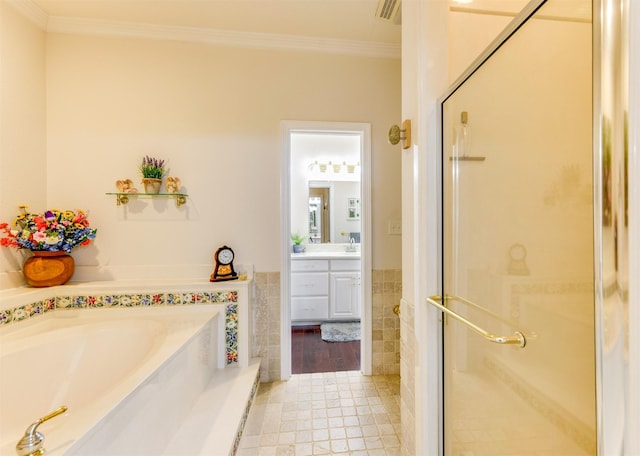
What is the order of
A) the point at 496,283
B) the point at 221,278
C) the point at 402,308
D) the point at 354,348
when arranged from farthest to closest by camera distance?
1. the point at 354,348
2. the point at 221,278
3. the point at 402,308
4. the point at 496,283

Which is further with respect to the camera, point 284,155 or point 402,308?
point 284,155

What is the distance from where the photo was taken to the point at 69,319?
1729mm

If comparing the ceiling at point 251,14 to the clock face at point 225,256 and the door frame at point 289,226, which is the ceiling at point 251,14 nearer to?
the door frame at point 289,226

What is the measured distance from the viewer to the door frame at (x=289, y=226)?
208cm

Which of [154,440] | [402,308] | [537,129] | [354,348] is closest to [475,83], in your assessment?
[537,129]

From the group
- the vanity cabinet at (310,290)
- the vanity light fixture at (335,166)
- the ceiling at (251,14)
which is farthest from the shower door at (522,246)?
the vanity light fixture at (335,166)

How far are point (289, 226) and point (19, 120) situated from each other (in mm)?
1895

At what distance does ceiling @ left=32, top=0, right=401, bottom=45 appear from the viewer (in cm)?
175

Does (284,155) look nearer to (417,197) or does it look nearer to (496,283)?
(417,197)

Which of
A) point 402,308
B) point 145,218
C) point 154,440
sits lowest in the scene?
point 154,440

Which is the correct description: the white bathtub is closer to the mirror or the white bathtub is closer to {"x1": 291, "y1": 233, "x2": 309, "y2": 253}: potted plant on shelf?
{"x1": 291, "y1": 233, "x2": 309, "y2": 253}: potted plant on shelf

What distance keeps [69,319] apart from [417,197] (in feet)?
7.36

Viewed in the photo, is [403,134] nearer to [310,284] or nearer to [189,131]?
[189,131]

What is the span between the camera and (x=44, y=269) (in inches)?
69.1
